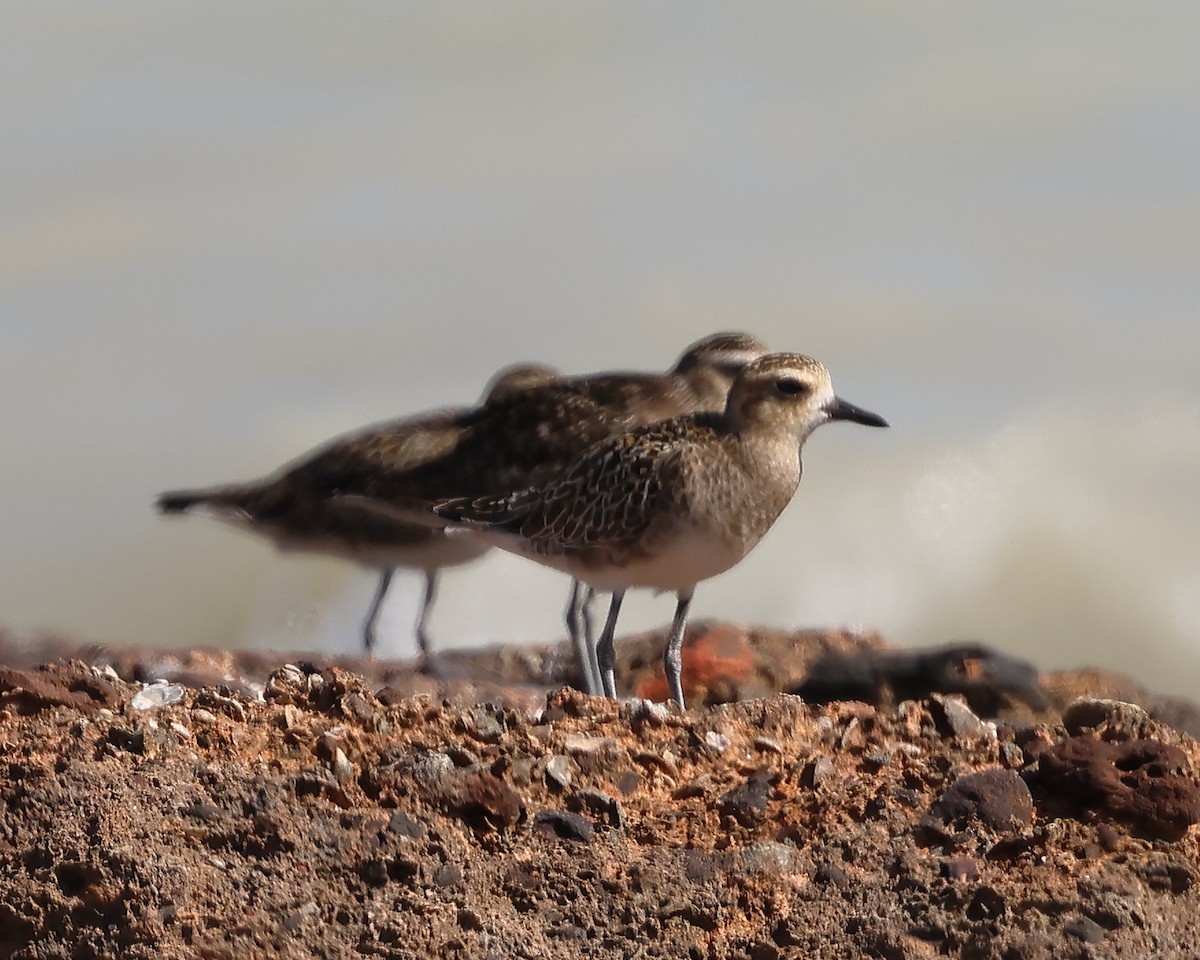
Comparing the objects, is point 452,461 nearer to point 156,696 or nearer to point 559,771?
point 156,696

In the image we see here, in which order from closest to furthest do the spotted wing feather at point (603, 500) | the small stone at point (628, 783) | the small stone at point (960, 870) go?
the small stone at point (960, 870) → the small stone at point (628, 783) → the spotted wing feather at point (603, 500)

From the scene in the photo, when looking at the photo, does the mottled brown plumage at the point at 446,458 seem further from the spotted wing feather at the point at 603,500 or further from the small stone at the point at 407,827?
the small stone at the point at 407,827

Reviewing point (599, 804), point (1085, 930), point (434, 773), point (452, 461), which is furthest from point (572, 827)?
point (452, 461)

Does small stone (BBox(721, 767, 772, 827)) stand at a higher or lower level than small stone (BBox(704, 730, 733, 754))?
lower

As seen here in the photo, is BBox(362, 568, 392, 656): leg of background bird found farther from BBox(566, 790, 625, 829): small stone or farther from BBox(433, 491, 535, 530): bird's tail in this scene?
BBox(566, 790, 625, 829): small stone

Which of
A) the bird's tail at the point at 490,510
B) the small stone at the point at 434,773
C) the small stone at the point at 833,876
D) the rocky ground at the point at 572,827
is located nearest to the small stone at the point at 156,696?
the rocky ground at the point at 572,827

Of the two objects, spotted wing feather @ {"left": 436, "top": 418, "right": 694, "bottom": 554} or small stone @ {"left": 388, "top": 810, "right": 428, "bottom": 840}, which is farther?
spotted wing feather @ {"left": 436, "top": 418, "right": 694, "bottom": 554}

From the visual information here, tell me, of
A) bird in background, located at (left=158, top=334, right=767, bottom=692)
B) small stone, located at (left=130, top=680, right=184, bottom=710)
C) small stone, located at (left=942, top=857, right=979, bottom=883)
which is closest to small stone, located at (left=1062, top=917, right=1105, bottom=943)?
small stone, located at (left=942, top=857, right=979, bottom=883)
